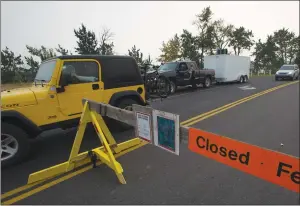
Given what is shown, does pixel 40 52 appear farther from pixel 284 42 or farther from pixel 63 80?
pixel 284 42

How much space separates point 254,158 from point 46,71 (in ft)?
16.7

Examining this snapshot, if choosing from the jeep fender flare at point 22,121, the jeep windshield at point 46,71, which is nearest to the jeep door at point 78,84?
the jeep windshield at point 46,71

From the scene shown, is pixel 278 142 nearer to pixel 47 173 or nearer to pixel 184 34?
pixel 47 173

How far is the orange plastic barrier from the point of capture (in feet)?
5.34

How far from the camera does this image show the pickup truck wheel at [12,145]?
423 centimetres

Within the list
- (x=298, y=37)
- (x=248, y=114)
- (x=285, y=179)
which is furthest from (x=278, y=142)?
(x=298, y=37)

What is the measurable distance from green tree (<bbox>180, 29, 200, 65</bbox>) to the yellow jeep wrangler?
35.6 m

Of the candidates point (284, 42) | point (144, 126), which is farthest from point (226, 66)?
point (284, 42)

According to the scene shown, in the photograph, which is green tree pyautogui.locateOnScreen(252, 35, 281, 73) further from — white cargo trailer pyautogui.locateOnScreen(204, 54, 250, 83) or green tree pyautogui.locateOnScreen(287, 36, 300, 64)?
white cargo trailer pyautogui.locateOnScreen(204, 54, 250, 83)

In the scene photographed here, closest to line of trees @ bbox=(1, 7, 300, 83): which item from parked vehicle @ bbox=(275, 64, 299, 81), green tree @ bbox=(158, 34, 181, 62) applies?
green tree @ bbox=(158, 34, 181, 62)

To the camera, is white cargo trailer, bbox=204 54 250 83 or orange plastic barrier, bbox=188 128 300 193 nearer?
orange plastic barrier, bbox=188 128 300 193

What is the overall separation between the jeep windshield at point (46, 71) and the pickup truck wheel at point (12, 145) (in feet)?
4.43

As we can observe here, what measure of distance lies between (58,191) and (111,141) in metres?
1.37

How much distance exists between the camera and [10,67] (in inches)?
1442
